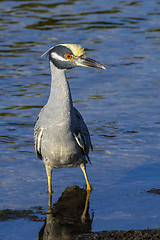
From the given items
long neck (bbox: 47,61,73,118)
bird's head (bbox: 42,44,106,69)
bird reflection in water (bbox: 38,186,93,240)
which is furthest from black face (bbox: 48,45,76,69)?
bird reflection in water (bbox: 38,186,93,240)

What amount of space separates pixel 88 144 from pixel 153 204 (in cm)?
148

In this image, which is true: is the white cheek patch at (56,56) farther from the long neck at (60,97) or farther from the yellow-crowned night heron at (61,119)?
the long neck at (60,97)

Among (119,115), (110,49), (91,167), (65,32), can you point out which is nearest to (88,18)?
(65,32)

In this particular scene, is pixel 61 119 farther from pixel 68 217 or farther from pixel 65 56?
pixel 68 217

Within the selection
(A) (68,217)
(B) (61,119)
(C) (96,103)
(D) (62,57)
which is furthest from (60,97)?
(C) (96,103)

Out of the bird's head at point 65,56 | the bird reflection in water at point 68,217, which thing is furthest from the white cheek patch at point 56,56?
the bird reflection in water at point 68,217

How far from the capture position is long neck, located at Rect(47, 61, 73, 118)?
8.34 metres

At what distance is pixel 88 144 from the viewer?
9.08 metres

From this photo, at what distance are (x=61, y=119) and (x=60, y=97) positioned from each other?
0.33 meters

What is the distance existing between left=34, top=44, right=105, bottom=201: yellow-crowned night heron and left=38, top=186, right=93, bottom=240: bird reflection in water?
56 cm

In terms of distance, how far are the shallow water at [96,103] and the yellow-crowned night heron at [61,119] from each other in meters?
0.75

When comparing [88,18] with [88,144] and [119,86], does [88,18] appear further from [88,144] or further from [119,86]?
[88,144]

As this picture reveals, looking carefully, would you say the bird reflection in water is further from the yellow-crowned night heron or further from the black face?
the black face

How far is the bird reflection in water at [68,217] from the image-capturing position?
7.62 metres
